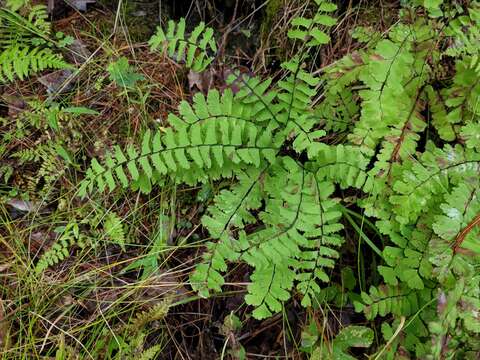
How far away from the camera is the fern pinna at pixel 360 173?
2.42 m

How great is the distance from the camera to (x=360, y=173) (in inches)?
102

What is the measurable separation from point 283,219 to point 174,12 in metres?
1.78

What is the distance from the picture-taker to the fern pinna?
7.95 feet

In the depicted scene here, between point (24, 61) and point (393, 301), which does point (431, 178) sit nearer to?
point (393, 301)

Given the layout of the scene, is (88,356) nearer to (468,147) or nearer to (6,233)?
(6,233)

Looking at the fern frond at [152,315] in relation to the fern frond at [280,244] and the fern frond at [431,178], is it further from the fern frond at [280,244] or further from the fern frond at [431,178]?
the fern frond at [431,178]

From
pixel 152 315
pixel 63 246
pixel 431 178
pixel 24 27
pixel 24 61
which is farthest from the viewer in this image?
pixel 24 27

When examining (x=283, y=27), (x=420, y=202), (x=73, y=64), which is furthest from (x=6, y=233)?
(x=420, y=202)

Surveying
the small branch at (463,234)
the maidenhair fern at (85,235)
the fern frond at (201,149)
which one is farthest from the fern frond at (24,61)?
the small branch at (463,234)

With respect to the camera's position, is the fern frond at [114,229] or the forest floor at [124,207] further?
the fern frond at [114,229]

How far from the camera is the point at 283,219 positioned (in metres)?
2.55

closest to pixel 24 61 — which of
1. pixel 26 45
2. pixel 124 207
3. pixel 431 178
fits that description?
pixel 26 45

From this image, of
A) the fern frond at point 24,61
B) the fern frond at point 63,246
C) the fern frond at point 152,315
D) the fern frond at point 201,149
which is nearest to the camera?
the fern frond at point 152,315

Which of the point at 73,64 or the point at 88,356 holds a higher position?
the point at 73,64
